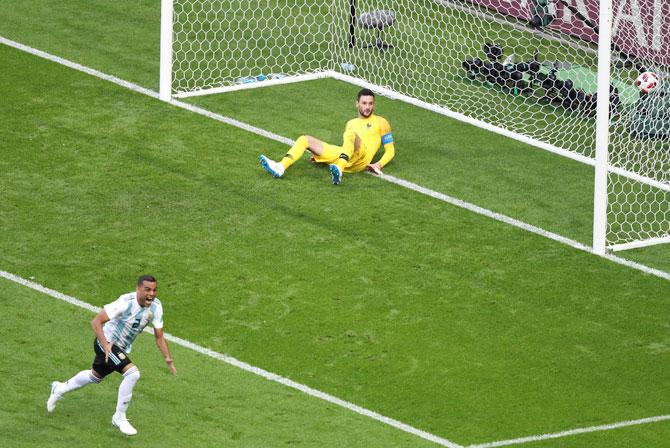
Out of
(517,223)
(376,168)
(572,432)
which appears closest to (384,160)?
(376,168)

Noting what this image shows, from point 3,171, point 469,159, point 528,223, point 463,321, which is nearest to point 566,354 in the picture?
point 463,321

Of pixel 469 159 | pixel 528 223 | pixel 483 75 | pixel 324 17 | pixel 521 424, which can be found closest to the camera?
pixel 521 424

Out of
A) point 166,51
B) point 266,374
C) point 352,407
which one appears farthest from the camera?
point 166,51

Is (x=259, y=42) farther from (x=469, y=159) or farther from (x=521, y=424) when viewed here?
(x=521, y=424)

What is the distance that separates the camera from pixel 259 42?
75.3 feet

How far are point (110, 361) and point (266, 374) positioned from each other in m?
1.75

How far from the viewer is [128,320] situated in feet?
45.2

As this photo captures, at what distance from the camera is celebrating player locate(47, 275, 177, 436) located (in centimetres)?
1362

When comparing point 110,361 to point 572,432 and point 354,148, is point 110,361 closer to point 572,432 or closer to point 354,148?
point 572,432

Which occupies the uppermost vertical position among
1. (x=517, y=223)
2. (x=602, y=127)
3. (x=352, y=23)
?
(x=602, y=127)

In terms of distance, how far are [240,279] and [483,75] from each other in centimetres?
625

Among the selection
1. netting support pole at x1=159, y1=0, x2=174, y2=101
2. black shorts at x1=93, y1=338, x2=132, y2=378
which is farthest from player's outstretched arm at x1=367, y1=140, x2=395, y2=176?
black shorts at x1=93, y1=338, x2=132, y2=378

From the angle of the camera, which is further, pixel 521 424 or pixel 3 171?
Result: pixel 3 171

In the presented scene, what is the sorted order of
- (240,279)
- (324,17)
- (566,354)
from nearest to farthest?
1. (566,354)
2. (240,279)
3. (324,17)
